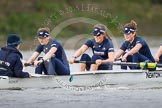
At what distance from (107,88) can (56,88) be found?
1254mm

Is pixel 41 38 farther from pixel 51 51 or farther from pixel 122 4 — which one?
pixel 122 4

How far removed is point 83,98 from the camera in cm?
1645

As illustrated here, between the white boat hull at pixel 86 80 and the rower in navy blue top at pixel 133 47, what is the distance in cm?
73

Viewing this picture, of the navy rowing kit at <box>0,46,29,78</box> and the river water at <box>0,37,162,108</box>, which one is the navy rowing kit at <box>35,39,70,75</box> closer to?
the river water at <box>0,37,162,108</box>

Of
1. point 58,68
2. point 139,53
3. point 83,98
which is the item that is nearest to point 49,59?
point 58,68

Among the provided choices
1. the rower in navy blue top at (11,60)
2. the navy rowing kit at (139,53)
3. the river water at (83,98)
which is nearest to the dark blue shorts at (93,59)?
the navy rowing kit at (139,53)

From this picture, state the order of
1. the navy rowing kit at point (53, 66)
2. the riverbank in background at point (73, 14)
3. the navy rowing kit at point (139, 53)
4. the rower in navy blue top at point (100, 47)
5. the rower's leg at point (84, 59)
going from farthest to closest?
1. the riverbank in background at point (73, 14)
2. the navy rowing kit at point (139, 53)
3. the rower's leg at point (84, 59)
4. the rower in navy blue top at point (100, 47)
5. the navy rowing kit at point (53, 66)

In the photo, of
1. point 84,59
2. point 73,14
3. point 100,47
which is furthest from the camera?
point 73,14

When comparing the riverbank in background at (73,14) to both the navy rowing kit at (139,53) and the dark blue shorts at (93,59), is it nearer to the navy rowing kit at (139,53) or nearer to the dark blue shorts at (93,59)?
the navy rowing kit at (139,53)

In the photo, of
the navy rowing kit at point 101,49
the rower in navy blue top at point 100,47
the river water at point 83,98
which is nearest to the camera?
the river water at point 83,98

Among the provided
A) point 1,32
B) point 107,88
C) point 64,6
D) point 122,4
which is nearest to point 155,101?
point 107,88

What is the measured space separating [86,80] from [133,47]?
6.55 ft

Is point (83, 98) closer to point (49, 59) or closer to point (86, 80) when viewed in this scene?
point (86, 80)

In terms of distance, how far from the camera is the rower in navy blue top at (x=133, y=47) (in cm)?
1948
